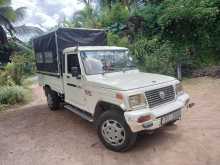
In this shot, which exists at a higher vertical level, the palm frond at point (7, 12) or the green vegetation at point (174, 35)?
→ the palm frond at point (7, 12)

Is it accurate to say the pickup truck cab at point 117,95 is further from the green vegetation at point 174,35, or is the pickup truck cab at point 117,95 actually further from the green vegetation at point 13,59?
the green vegetation at point 174,35

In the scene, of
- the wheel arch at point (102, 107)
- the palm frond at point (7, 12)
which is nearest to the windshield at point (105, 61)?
the wheel arch at point (102, 107)

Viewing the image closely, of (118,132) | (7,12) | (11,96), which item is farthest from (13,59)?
(118,132)

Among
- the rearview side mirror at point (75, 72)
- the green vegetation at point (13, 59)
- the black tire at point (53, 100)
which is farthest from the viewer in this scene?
the green vegetation at point (13, 59)

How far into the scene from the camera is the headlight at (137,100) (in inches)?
155

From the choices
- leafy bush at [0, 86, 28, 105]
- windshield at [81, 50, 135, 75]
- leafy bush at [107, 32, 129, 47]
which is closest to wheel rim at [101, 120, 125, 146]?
windshield at [81, 50, 135, 75]

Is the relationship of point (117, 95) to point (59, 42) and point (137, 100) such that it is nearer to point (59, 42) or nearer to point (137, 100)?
point (137, 100)

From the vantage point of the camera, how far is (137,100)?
4.00 meters

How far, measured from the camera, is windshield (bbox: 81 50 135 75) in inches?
201

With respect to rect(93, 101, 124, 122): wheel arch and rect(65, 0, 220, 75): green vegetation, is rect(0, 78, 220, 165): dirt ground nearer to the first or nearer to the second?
rect(93, 101, 124, 122): wheel arch

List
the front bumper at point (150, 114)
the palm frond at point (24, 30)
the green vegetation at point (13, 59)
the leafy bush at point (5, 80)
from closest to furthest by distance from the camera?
the front bumper at point (150, 114) < the green vegetation at point (13, 59) < the leafy bush at point (5, 80) < the palm frond at point (24, 30)

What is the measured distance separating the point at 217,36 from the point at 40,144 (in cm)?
994

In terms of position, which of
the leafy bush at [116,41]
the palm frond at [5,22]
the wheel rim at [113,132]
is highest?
the palm frond at [5,22]

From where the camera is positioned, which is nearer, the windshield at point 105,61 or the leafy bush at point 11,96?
the windshield at point 105,61
